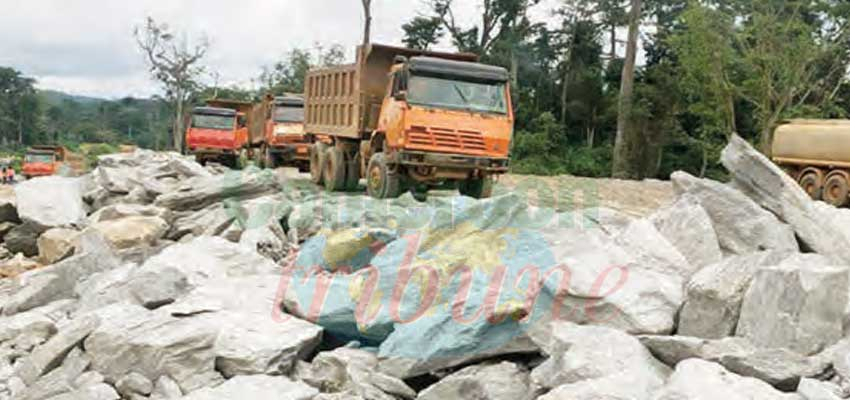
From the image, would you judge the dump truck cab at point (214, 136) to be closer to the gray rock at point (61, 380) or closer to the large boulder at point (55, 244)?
the large boulder at point (55, 244)

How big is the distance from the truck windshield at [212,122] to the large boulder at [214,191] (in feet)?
41.5

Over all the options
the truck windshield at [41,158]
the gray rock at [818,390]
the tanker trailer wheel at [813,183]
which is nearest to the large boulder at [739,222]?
the gray rock at [818,390]

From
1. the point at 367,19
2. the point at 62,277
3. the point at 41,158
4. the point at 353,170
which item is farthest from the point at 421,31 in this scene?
the point at 62,277

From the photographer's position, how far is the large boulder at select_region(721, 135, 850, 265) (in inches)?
210

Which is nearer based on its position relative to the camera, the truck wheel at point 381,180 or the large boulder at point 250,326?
the large boulder at point 250,326

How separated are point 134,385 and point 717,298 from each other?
3.29 meters

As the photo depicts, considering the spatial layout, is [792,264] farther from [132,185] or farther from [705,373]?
[132,185]

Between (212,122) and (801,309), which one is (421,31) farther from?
(801,309)

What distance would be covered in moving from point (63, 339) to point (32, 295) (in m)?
1.51

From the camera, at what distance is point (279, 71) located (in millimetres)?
50562

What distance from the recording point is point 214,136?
22672mm

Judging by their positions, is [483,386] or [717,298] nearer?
[483,386]

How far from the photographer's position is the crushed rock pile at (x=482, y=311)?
3891 millimetres

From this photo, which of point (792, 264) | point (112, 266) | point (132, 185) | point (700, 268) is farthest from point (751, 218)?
point (132, 185)
